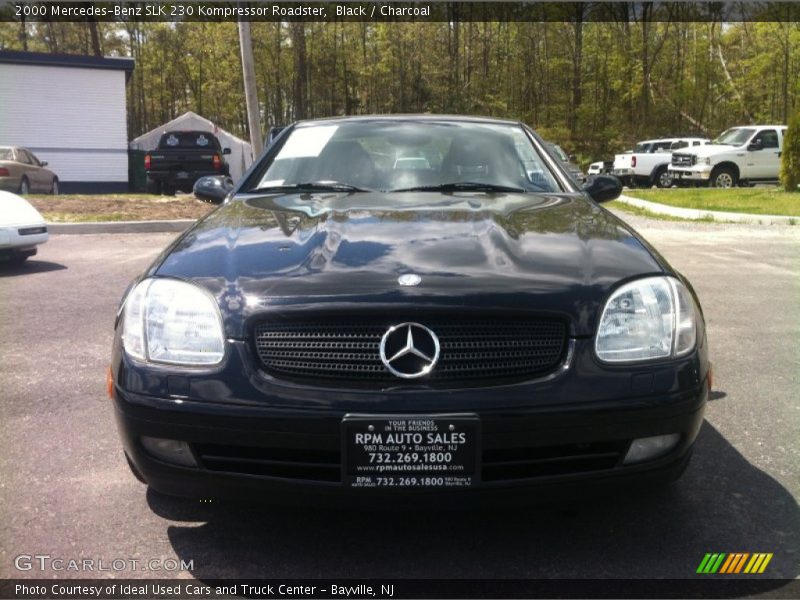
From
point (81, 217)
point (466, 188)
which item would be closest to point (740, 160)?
point (81, 217)

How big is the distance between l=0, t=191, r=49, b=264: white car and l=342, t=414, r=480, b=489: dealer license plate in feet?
23.2

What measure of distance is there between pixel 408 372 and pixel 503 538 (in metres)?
0.70

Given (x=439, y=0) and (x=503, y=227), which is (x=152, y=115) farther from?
(x=503, y=227)

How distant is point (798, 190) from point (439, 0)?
2533 cm

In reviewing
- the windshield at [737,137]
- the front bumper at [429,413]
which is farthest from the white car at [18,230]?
the windshield at [737,137]

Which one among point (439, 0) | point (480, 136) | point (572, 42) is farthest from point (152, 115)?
point (480, 136)

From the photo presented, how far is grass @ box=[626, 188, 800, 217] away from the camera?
580 inches

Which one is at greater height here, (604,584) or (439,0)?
(439,0)

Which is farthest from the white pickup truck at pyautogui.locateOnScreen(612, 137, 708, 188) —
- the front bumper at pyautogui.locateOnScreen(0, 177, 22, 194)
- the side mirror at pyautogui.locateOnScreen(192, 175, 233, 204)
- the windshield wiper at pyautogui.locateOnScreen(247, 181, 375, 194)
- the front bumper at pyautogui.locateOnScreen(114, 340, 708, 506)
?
the front bumper at pyautogui.locateOnScreen(114, 340, 708, 506)

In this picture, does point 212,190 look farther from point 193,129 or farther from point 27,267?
point 193,129

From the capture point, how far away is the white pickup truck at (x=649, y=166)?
85.7 feet

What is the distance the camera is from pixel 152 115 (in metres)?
51.5

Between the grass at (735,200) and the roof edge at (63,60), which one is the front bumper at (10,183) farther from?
the grass at (735,200)

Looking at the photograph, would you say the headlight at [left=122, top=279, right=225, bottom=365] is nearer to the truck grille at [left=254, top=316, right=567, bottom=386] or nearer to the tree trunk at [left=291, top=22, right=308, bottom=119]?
the truck grille at [left=254, top=316, right=567, bottom=386]
